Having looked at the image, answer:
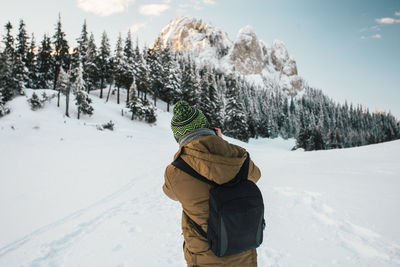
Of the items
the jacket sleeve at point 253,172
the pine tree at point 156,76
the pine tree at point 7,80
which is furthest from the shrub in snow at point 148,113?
the jacket sleeve at point 253,172

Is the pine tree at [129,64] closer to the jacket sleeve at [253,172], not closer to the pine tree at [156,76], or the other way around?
the pine tree at [156,76]

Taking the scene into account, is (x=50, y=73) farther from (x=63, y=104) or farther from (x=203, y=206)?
(x=203, y=206)

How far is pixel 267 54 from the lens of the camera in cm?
16162

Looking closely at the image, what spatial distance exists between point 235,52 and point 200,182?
146340mm

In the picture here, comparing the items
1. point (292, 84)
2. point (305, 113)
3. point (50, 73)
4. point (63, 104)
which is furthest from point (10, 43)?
point (292, 84)

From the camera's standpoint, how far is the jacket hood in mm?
1406

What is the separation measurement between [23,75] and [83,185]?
1206 inches

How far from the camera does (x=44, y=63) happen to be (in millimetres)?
35250

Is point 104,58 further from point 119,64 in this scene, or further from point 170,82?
point 170,82

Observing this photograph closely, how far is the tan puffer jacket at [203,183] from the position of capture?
4.65 ft

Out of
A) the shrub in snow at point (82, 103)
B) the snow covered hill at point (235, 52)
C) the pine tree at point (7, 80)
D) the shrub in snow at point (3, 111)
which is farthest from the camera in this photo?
the snow covered hill at point (235, 52)

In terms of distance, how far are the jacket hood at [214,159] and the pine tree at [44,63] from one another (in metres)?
44.6

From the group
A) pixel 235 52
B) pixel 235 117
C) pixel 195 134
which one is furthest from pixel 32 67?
pixel 235 52

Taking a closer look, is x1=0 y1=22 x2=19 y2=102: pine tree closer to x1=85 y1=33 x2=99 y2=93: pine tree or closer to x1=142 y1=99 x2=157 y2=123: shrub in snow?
x1=85 y1=33 x2=99 y2=93: pine tree
